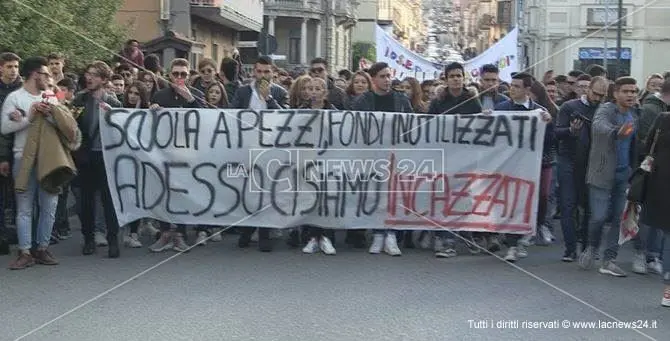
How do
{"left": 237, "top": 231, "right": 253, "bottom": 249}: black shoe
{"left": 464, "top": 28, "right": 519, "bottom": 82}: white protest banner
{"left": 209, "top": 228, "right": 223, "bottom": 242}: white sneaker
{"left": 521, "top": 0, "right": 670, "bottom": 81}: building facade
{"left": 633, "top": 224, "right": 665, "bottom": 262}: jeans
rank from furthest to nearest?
{"left": 521, "top": 0, "right": 670, "bottom": 81}: building facade, {"left": 464, "top": 28, "right": 519, "bottom": 82}: white protest banner, {"left": 209, "top": 228, "right": 223, "bottom": 242}: white sneaker, {"left": 237, "top": 231, "right": 253, "bottom": 249}: black shoe, {"left": 633, "top": 224, "right": 665, "bottom": 262}: jeans

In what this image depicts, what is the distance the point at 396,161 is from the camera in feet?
32.5

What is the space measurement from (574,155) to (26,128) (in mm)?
5401

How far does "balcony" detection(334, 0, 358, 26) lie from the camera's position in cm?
7619

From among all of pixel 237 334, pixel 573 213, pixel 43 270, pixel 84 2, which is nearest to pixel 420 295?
pixel 237 334

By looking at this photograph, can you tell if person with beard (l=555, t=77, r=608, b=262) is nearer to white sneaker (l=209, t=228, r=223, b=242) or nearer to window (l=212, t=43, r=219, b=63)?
white sneaker (l=209, t=228, r=223, b=242)

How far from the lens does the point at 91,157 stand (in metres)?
9.91

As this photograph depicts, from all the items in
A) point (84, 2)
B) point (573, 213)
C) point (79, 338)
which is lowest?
point (79, 338)

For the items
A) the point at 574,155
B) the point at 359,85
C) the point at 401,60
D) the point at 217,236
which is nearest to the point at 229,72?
the point at 359,85

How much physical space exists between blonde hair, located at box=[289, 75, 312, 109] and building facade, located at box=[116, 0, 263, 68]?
11.6 m

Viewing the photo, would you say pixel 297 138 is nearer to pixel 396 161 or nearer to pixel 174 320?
pixel 396 161

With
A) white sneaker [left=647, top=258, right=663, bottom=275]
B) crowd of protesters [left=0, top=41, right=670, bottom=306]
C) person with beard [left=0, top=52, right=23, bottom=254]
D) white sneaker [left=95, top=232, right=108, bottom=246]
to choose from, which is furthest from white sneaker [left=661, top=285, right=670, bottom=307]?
person with beard [left=0, top=52, right=23, bottom=254]

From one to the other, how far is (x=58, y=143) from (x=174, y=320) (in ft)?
9.14

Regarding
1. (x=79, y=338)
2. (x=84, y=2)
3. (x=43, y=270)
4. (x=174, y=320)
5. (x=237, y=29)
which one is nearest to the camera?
(x=79, y=338)

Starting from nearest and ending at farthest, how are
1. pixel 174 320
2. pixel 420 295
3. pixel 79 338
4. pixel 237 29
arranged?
pixel 79 338, pixel 174 320, pixel 420 295, pixel 237 29
